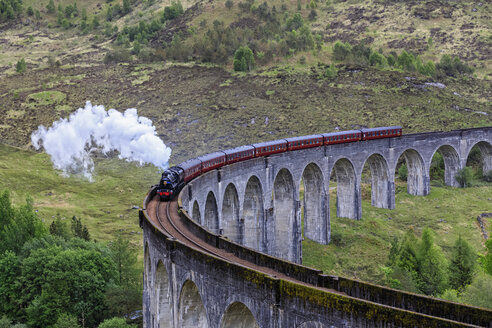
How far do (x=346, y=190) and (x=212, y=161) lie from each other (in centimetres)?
2375

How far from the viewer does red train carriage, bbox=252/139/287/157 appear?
54000 millimetres

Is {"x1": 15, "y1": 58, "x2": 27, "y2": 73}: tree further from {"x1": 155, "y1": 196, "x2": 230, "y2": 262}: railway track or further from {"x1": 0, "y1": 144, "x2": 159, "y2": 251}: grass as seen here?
{"x1": 155, "y1": 196, "x2": 230, "y2": 262}: railway track

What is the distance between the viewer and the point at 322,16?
14962cm

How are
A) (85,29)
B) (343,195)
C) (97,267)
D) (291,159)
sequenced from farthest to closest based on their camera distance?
1. (85,29)
2. (343,195)
3. (291,159)
4. (97,267)

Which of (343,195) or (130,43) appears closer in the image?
(343,195)

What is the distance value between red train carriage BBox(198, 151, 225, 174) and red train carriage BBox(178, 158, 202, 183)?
0.60 m

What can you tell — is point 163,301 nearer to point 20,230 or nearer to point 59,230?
point 20,230

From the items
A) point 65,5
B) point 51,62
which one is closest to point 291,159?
point 51,62

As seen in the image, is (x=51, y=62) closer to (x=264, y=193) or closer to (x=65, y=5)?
(x=65, y=5)

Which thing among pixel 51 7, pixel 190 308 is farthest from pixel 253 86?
pixel 51 7

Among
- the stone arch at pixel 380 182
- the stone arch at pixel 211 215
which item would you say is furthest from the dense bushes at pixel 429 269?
the stone arch at pixel 380 182

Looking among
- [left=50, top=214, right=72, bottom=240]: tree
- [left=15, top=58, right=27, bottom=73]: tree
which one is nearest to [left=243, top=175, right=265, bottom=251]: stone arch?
[left=50, top=214, right=72, bottom=240]: tree

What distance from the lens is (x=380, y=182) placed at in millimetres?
71625

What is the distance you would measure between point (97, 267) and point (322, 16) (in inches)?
4660
